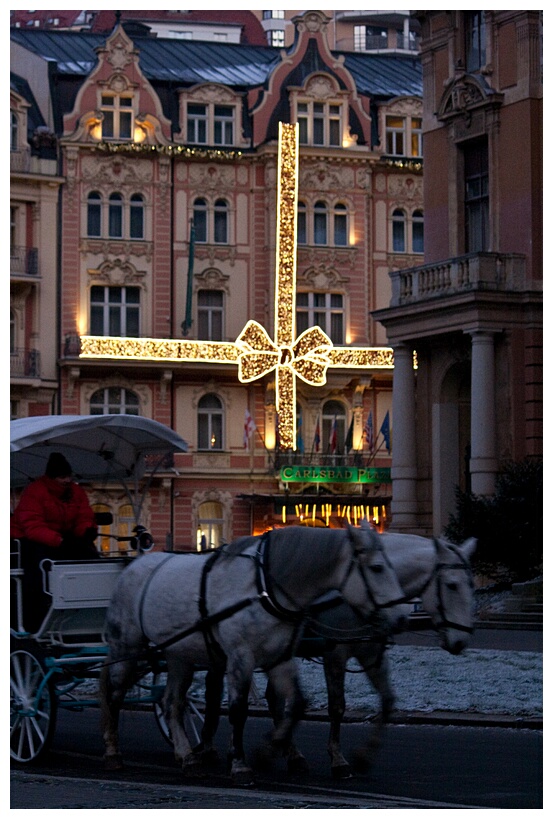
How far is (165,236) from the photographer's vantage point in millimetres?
51781

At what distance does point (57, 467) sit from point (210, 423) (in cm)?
3828

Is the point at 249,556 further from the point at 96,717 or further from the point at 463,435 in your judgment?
the point at 463,435

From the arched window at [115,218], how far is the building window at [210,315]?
319cm

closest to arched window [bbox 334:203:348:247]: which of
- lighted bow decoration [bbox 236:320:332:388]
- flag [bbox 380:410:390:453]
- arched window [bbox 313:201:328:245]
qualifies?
arched window [bbox 313:201:328:245]

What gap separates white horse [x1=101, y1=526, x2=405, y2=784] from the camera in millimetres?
11219

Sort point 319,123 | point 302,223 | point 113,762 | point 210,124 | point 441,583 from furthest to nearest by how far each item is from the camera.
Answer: point 319,123, point 302,223, point 210,124, point 113,762, point 441,583

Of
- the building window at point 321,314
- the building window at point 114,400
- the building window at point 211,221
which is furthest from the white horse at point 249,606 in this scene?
the building window at point 321,314

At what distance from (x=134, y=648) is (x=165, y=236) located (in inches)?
1565

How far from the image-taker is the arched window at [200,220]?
52344 millimetres

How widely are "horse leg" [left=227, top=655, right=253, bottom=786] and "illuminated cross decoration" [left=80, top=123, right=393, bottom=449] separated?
1543 inches

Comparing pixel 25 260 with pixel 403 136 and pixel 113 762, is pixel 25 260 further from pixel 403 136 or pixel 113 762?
pixel 113 762

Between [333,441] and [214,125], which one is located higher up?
[214,125]

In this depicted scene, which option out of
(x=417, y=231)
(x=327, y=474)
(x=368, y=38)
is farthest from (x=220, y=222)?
(x=368, y=38)

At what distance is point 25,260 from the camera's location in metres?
50.3
